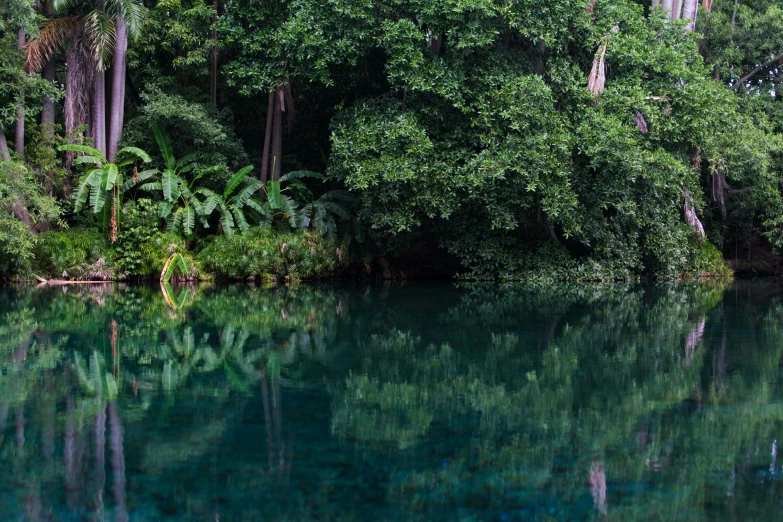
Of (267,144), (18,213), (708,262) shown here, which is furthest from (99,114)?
(708,262)

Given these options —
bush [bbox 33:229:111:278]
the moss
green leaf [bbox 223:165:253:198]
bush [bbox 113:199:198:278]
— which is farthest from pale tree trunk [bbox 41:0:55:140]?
the moss

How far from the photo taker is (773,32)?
88.4ft

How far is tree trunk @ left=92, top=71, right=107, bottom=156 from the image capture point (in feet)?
67.6

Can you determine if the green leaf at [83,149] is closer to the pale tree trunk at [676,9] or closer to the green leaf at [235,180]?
the green leaf at [235,180]

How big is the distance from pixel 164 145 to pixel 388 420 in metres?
17.2

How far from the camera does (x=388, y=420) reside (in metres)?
5.40

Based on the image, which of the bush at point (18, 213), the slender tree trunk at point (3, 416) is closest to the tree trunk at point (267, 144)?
the bush at point (18, 213)

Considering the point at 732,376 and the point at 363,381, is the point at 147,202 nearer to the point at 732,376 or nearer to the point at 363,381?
the point at 363,381

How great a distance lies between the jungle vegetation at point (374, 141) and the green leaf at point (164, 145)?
0.16ft

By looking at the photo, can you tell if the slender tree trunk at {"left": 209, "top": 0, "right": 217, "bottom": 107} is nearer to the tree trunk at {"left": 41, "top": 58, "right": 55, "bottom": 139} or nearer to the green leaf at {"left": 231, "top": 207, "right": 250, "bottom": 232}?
the green leaf at {"left": 231, "top": 207, "right": 250, "bottom": 232}

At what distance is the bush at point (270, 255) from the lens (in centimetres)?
2008

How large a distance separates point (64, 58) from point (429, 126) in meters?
10.9

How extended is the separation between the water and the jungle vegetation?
8482mm

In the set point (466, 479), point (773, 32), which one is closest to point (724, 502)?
point (466, 479)
